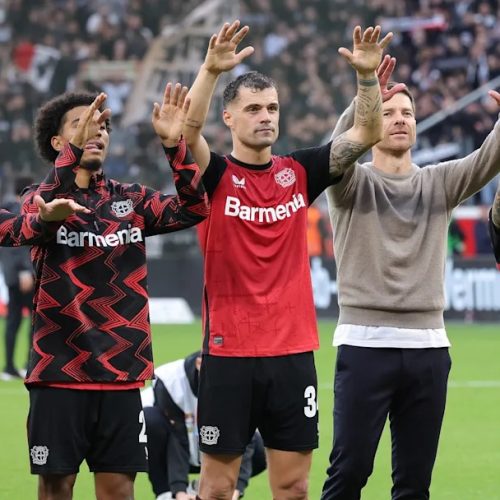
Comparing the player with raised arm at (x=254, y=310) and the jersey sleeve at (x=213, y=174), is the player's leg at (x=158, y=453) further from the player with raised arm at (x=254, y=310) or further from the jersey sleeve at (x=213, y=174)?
the jersey sleeve at (x=213, y=174)

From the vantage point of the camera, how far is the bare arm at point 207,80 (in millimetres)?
5125

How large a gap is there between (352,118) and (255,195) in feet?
2.22

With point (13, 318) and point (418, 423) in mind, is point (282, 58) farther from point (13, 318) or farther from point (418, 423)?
point (418, 423)

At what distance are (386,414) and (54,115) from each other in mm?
2015

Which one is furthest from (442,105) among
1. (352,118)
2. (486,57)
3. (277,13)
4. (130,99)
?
(352,118)

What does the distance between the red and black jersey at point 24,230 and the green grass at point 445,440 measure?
2970 millimetres

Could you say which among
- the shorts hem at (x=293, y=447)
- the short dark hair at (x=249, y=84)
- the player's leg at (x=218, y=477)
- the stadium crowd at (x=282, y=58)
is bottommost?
the player's leg at (x=218, y=477)

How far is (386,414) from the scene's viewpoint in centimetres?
539

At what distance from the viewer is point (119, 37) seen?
26.6 metres

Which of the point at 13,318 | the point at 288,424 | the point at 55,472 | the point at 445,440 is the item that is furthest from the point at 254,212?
the point at 13,318

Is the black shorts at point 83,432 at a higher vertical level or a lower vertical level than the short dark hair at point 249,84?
lower

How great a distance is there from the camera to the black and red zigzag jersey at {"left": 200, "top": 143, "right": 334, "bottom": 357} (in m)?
5.16

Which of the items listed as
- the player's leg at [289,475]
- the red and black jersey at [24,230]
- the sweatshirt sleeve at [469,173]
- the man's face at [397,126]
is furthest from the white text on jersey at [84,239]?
the sweatshirt sleeve at [469,173]

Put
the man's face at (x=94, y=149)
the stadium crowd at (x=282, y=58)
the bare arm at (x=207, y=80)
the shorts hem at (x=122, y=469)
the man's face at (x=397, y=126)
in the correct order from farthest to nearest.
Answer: the stadium crowd at (x=282, y=58) < the man's face at (x=397, y=126) < the bare arm at (x=207, y=80) < the man's face at (x=94, y=149) < the shorts hem at (x=122, y=469)
